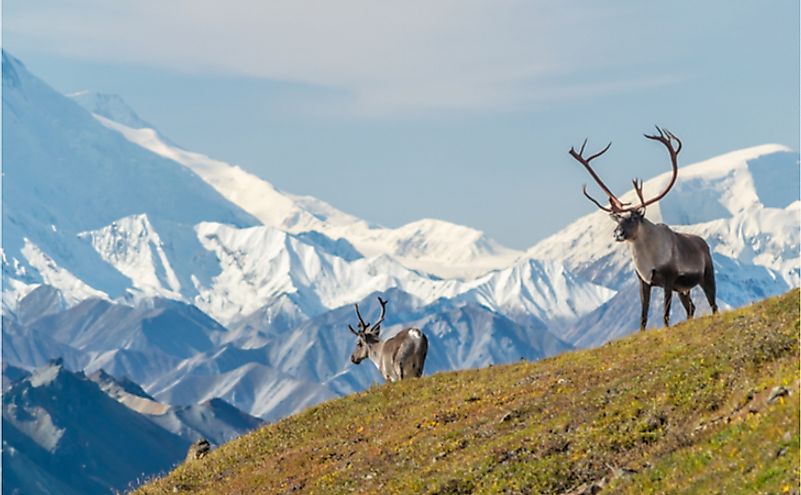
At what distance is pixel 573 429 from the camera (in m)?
32.8

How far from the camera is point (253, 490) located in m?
37.6

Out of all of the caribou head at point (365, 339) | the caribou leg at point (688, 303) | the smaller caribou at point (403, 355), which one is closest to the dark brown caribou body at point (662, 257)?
the caribou leg at point (688, 303)

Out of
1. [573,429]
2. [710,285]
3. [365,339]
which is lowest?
[365,339]

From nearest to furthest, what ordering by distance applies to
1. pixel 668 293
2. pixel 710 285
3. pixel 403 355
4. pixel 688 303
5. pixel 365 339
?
pixel 668 293
pixel 710 285
pixel 688 303
pixel 403 355
pixel 365 339

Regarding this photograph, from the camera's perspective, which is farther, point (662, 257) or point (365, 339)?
point (365, 339)

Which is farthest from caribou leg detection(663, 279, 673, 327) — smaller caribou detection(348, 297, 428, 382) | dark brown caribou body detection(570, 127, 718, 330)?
smaller caribou detection(348, 297, 428, 382)

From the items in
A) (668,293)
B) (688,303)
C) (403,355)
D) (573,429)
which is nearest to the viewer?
(573,429)

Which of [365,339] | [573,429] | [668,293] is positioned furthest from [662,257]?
[365,339]

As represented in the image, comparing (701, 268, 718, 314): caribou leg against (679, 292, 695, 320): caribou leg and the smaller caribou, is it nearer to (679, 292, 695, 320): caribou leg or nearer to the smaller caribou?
(679, 292, 695, 320): caribou leg

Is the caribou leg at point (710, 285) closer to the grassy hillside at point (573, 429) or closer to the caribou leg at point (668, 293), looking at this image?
the caribou leg at point (668, 293)

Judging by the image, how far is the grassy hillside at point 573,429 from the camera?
2642 cm

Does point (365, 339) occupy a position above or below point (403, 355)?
below

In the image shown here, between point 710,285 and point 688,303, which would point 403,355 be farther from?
point 710,285

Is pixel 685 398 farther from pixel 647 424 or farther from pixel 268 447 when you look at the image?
pixel 268 447
